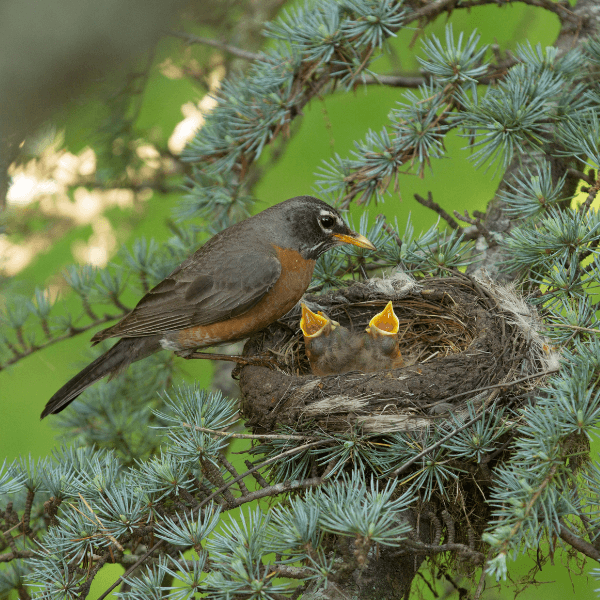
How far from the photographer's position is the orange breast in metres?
3.65

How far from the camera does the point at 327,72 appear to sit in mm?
3215

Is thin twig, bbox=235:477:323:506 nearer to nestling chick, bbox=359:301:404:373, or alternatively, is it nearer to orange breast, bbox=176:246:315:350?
nestling chick, bbox=359:301:404:373

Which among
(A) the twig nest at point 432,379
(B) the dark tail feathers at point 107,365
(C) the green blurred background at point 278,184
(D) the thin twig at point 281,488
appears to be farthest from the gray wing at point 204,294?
(D) the thin twig at point 281,488

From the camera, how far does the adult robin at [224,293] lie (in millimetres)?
3619

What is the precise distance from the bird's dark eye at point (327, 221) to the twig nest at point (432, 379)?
54 cm

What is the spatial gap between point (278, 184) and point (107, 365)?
212 centimetres

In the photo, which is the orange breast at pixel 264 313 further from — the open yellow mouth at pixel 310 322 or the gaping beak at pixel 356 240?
the gaping beak at pixel 356 240

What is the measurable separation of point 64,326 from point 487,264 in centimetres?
253

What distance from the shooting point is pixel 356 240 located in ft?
11.7

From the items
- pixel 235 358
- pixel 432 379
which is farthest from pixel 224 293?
pixel 432 379

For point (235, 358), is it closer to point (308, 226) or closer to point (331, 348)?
point (331, 348)

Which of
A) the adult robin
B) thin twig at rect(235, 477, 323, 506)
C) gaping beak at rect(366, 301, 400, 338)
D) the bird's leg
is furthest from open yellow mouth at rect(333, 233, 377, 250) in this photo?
thin twig at rect(235, 477, 323, 506)

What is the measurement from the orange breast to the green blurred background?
58 cm

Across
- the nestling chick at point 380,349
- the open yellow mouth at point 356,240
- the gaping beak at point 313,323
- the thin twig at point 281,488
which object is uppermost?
the thin twig at point 281,488
